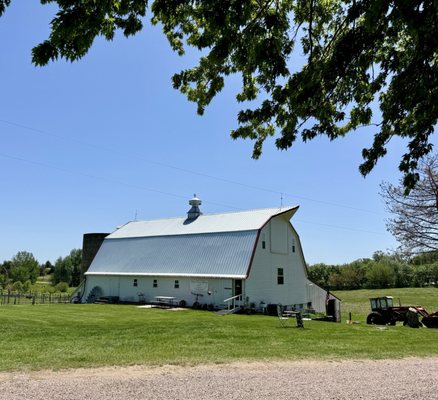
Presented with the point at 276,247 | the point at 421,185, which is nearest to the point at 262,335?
the point at 421,185

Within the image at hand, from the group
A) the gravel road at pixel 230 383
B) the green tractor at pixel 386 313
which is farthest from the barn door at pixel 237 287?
the gravel road at pixel 230 383

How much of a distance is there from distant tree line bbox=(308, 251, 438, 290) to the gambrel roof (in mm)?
34294

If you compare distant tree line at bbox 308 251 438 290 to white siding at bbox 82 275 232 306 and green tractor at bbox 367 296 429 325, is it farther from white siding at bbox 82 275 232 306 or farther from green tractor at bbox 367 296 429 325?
green tractor at bbox 367 296 429 325

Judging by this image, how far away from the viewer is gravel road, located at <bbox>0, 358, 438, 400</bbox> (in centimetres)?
722

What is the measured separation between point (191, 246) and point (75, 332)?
18.0 metres

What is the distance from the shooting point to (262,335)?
591 inches

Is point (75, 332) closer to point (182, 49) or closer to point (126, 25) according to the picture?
point (182, 49)

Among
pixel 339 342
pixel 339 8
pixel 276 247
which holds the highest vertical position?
pixel 339 8

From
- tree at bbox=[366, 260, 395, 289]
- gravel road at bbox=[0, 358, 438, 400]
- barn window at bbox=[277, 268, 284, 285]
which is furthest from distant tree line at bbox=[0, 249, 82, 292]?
gravel road at bbox=[0, 358, 438, 400]

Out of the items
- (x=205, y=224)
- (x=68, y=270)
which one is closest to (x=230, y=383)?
(x=205, y=224)

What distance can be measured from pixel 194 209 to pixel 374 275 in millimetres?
48262

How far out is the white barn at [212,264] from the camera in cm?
2886

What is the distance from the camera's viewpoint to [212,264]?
29.8 meters

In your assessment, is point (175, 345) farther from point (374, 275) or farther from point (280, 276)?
point (374, 275)
